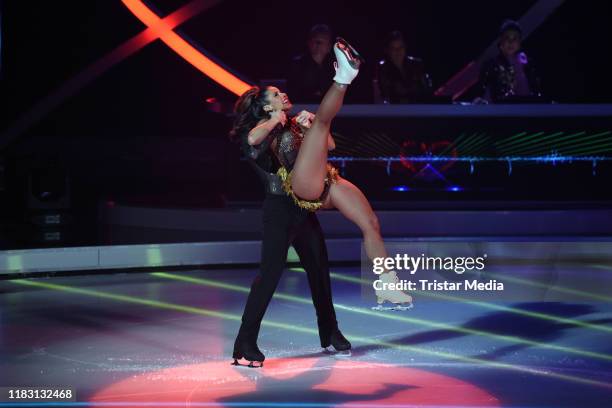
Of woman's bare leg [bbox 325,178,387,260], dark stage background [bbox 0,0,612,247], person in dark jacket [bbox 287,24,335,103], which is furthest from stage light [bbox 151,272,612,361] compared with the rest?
dark stage background [bbox 0,0,612,247]

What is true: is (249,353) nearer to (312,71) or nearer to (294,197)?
(294,197)

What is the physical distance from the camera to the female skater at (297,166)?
523 cm

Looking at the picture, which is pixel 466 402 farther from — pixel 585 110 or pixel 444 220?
pixel 585 110

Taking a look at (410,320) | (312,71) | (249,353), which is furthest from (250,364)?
(312,71)

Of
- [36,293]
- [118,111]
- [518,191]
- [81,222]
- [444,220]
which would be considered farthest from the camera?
[118,111]

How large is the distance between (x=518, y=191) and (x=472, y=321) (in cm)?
383

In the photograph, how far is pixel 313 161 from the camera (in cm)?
523

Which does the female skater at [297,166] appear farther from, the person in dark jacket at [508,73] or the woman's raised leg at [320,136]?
the person in dark jacket at [508,73]

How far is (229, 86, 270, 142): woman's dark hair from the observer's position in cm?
546

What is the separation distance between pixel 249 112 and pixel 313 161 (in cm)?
50

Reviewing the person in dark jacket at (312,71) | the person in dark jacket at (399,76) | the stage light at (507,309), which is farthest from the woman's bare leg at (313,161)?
the person in dark jacket at (399,76)

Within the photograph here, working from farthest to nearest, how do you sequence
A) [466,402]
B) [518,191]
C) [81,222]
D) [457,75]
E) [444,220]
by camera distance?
[457,75] → [81,222] → [518,191] → [444,220] → [466,402]

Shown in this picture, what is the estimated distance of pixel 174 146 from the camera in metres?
16.0

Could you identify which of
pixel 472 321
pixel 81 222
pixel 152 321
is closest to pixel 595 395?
pixel 472 321
